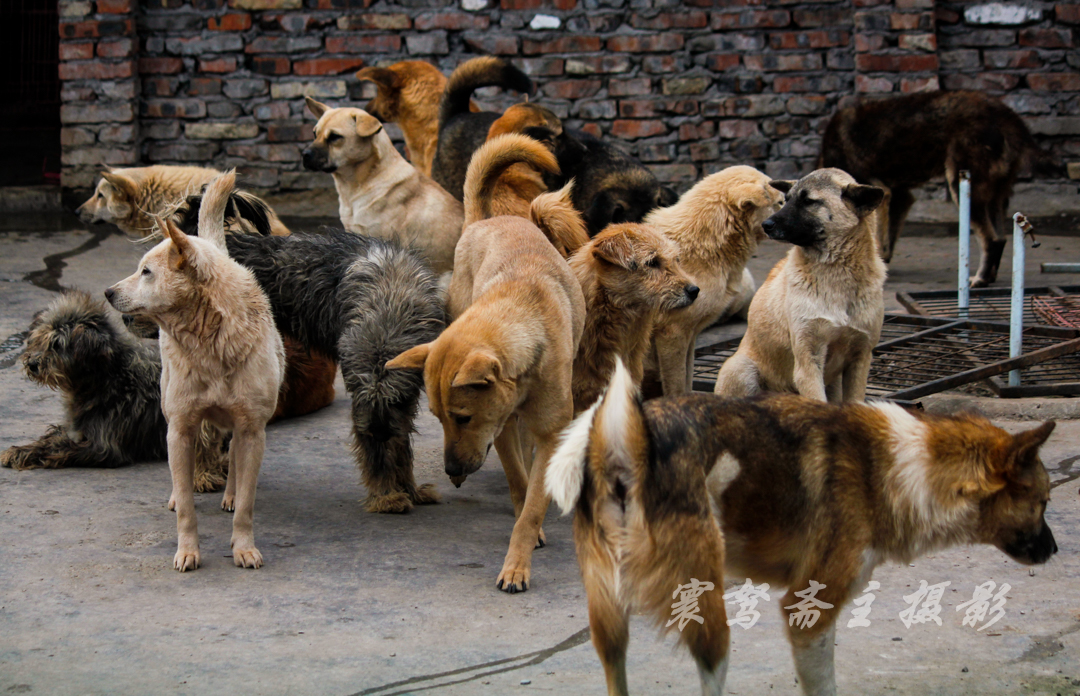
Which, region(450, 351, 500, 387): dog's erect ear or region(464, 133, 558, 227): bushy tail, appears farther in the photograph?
region(464, 133, 558, 227): bushy tail

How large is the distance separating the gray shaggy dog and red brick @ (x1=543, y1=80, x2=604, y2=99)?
18.8 ft

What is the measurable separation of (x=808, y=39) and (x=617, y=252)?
601cm

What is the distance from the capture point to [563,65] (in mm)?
9984

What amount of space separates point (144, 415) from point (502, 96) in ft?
18.9

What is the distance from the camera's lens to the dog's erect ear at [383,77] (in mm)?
7859

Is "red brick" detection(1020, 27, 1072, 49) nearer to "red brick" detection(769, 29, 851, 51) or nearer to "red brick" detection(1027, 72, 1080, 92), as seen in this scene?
"red brick" detection(1027, 72, 1080, 92)

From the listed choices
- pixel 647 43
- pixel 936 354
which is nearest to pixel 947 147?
pixel 936 354

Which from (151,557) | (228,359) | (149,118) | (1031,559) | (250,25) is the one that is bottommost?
(151,557)

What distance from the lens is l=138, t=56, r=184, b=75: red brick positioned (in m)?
10.2

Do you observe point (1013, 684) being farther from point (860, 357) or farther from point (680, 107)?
point (680, 107)

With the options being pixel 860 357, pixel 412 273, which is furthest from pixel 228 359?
pixel 860 357

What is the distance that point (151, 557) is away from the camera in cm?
407

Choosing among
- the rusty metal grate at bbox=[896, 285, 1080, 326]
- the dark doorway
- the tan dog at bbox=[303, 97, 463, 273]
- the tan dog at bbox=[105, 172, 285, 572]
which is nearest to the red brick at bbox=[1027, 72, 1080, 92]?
the rusty metal grate at bbox=[896, 285, 1080, 326]

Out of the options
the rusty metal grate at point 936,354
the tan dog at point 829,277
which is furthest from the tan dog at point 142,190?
the tan dog at point 829,277
